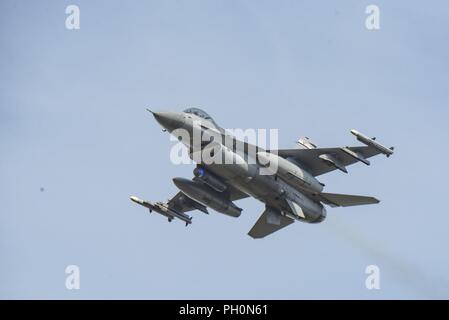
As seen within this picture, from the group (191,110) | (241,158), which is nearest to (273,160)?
(241,158)

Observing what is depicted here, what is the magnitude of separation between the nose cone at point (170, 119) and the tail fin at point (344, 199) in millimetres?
9017

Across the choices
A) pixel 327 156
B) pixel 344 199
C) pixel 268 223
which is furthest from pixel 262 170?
pixel 344 199

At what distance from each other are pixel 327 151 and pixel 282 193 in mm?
3402

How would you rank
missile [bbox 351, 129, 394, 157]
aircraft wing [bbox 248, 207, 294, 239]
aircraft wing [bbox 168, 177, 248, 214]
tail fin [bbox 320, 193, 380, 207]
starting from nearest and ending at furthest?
1. missile [bbox 351, 129, 394, 157]
2. tail fin [bbox 320, 193, 380, 207]
3. aircraft wing [bbox 248, 207, 294, 239]
4. aircraft wing [bbox 168, 177, 248, 214]

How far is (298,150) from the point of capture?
4928 centimetres

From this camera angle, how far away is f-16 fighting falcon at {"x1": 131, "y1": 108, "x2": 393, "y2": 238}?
4662cm

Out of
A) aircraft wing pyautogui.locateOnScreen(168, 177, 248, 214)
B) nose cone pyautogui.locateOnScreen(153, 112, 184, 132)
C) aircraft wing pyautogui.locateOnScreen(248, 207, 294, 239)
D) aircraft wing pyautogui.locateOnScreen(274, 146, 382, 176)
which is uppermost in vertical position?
nose cone pyautogui.locateOnScreen(153, 112, 184, 132)

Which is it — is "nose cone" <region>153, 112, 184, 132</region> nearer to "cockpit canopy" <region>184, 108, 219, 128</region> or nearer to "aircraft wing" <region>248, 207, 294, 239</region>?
"cockpit canopy" <region>184, 108, 219, 128</region>

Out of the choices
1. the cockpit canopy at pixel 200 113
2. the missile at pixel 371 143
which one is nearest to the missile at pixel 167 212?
the cockpit canopy at pixel 200 113

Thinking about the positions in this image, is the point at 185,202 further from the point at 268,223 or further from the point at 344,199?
the point at 344,199

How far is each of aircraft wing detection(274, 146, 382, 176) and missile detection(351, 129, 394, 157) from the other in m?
0.56

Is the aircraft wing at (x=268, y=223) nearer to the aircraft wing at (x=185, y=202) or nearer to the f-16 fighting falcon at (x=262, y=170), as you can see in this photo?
the f-16 fighting falcon at (x=262, y=170)

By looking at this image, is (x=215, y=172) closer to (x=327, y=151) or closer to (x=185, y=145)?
(x=185, y=145)

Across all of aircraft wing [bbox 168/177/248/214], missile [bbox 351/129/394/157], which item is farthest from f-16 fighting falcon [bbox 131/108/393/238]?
aircraft wing [bbox 168/177/248/214]
